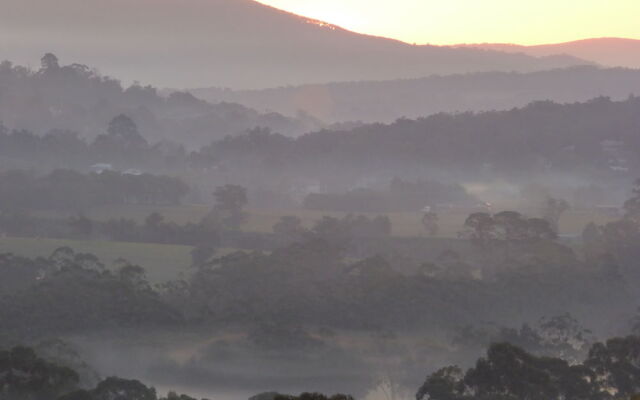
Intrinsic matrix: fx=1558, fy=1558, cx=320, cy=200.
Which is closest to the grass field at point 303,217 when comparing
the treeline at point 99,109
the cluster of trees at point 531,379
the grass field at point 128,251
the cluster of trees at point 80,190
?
the cluster of trees at point 80,190

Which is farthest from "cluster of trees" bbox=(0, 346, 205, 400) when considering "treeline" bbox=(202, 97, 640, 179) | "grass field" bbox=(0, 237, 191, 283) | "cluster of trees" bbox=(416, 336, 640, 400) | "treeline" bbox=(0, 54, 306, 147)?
"treeline" bbox=(0, 54, 306, 147)

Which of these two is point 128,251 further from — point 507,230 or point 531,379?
point 531,379

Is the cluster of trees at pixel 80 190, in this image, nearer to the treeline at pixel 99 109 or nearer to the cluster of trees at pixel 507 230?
the cluster of trees at pixel 507 230

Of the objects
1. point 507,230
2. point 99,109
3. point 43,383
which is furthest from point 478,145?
point 43,383

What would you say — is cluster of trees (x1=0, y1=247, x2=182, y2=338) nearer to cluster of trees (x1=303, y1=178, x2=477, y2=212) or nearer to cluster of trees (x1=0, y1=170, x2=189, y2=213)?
cluster of trees (x1=0, y1=170, x2=189, y2=213)

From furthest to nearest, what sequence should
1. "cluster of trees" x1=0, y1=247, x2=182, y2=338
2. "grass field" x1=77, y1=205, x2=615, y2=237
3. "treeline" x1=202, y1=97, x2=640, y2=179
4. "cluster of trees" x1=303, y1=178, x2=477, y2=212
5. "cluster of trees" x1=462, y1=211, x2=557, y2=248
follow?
1. "treeline" x1=202, y1=97, x2=640, y2=179
2. "cluster of trees" x1=303, y1=178, x2=477, y2=212
3. "grass field" x1=77, y1=205, x2=615, y2=237
4. "cluster of trees" x1=462, y1=211, x2=557, y2=248
5. "cluster of trees" x1=0, y1=247, x2=182, y2=338
